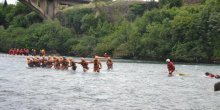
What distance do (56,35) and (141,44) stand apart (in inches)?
1111

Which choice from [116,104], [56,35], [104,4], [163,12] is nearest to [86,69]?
[116,104]

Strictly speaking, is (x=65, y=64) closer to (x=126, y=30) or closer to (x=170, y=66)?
(x=170, y=66)

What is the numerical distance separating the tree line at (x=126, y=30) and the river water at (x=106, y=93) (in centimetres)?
3760

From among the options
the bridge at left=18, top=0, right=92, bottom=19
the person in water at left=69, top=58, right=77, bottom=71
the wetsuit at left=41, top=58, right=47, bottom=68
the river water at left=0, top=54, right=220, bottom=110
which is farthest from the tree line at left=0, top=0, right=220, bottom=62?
the river water at left=0, top=54, right=220, bottom=110

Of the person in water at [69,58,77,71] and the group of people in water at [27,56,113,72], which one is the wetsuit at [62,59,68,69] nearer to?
the group of people in water at [27,56,113,72]

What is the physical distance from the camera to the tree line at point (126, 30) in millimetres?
92275

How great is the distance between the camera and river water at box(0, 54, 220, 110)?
33188 mm

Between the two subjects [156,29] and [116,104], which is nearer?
[116,104]

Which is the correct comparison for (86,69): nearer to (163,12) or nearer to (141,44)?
(141,44)

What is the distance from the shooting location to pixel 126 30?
10850cm

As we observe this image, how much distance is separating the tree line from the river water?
3760 centimetres

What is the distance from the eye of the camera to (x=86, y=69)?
61.4 meters

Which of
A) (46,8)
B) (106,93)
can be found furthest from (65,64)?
(46,8)

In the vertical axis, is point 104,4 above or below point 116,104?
above
